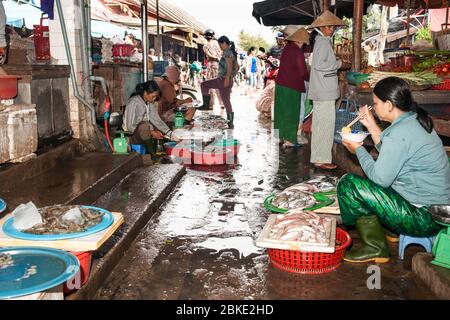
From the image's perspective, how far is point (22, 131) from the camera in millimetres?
5594

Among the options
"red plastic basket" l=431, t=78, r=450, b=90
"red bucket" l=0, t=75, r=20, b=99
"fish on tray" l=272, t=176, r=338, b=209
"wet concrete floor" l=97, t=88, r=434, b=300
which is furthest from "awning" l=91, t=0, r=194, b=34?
"fish on tray" l=272, t=176, r=338, b=209

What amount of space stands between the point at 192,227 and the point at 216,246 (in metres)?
0.62

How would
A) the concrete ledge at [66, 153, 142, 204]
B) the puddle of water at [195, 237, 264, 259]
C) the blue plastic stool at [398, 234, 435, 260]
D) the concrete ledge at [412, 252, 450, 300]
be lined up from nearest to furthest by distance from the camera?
the concrete ledge at [412, 252, 450, 300] < the blue plastic stool at [398, 234, 435, 260] < the puddle of water at [195, 237, 264, 259] < the concrete ledge at [66, 153, 142, 204]

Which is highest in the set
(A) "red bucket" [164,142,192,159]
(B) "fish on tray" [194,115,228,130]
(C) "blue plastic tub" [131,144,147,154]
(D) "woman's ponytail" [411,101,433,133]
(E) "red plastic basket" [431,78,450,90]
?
(E) "red plastic basket" [431,78,450,90]

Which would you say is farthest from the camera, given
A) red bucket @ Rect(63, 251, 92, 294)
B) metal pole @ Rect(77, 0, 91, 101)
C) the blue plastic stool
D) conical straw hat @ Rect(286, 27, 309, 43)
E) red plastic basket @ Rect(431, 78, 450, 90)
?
conical straw hat @ Rect(286, 27, 309, 43)

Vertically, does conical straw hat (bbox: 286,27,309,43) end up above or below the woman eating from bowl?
above

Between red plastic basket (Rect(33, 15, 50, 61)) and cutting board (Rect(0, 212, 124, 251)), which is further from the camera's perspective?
red plastic basket (Rect(33, 15, 50, 61))

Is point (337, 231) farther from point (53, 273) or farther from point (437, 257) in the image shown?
point (53, 273)

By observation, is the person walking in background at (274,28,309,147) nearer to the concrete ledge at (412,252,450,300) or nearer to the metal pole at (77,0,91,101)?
the metal pole at (77,0,91,101)

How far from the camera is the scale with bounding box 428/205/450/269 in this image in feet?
11.6

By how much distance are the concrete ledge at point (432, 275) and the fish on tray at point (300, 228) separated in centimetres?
80

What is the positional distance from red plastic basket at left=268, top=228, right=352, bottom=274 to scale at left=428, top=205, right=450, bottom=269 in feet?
2.36

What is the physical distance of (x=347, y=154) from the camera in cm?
802

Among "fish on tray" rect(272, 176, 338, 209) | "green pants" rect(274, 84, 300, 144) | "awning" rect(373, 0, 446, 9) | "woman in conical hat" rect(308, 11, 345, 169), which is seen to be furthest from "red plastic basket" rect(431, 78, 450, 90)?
"awning" rect(373, 0, 446, 9)
